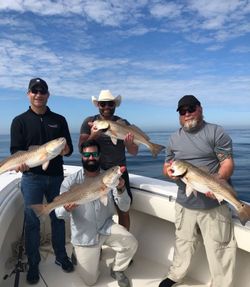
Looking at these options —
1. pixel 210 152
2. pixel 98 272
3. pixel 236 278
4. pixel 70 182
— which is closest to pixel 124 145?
pixel 70 182

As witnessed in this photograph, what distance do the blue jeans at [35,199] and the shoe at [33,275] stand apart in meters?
0.07

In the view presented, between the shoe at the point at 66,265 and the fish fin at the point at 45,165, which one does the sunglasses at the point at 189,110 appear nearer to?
the fish fin at the point at 45,165

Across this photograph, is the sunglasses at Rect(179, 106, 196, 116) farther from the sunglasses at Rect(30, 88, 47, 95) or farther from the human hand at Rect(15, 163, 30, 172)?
the human hand at Rect(15, 163, 30, 172)

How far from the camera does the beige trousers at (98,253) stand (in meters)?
4.65

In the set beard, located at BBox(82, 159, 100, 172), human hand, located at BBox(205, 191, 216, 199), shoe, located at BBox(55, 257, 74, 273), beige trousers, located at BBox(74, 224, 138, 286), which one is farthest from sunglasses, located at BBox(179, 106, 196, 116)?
shoe, located at BBox(55, 257, 74, 273)

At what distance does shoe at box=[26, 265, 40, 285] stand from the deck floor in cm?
6

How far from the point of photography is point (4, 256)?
4.97m

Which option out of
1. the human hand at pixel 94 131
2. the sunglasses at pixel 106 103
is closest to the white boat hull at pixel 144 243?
the human hand at pixel 94 131

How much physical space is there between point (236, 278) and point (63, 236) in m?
2.42

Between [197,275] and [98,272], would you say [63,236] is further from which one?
[197,275]

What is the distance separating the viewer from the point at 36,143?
4.51 metres

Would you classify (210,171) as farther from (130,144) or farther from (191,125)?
(130,144)

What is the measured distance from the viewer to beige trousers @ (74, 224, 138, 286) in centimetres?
465

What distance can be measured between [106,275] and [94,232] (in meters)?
0.79
